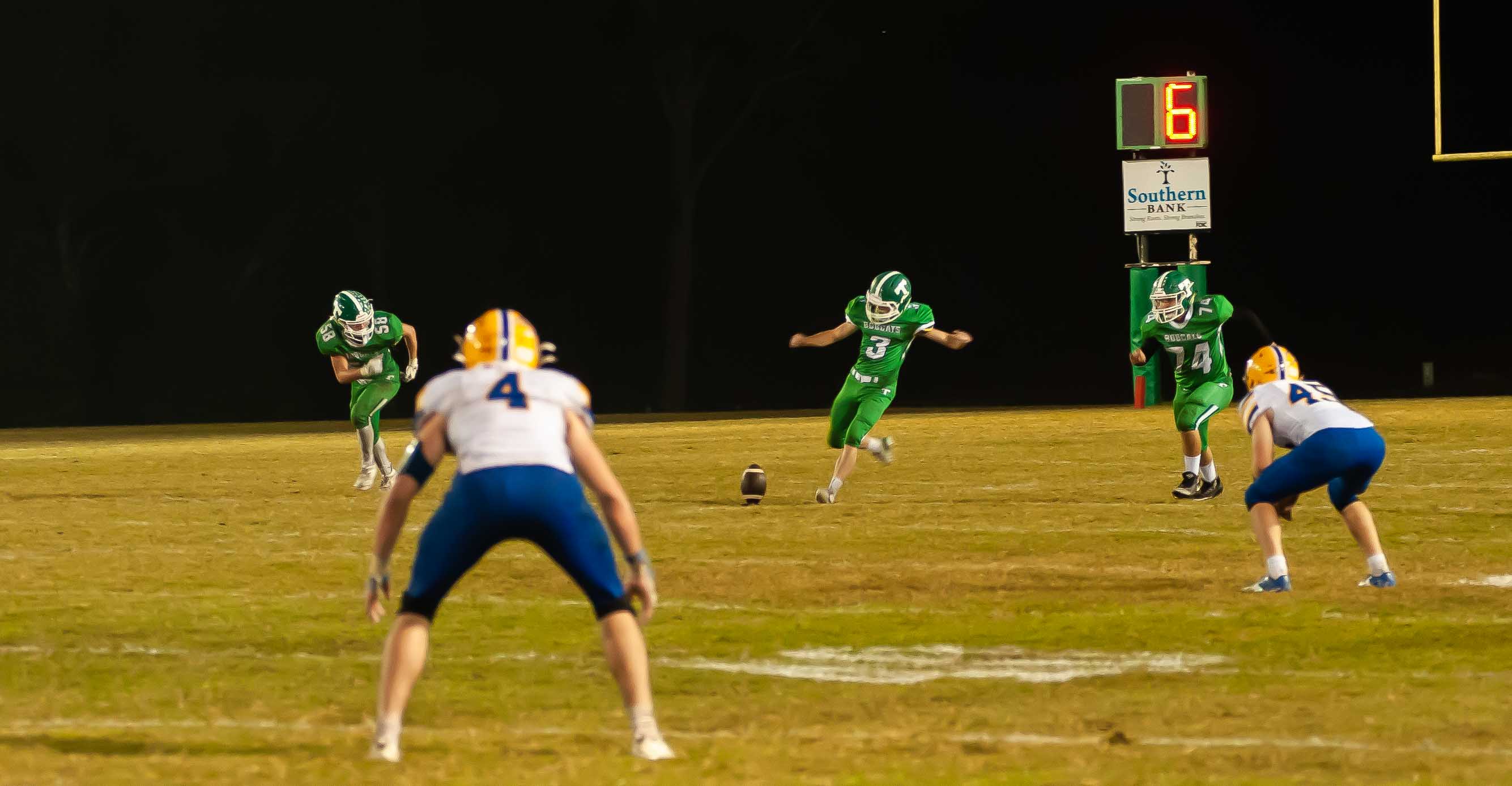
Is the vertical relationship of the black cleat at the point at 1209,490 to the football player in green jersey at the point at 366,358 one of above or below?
below

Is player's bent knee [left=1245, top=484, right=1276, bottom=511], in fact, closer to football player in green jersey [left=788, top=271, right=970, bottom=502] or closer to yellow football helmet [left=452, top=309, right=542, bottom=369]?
yellow football helmet [left=452, top=309, right=542, bottom=369]

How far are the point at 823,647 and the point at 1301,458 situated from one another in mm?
2661

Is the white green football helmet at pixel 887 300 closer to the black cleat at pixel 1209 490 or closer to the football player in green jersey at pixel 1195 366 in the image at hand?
the football player in green jersey at pixel 1195 366

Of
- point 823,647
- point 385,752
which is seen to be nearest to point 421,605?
point 385,752

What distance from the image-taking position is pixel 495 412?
638cm

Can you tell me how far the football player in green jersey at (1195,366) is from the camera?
1648 cm

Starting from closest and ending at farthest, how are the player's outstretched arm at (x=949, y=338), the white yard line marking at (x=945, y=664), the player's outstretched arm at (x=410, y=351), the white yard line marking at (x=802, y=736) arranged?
the white yard line marking at (x=802, y=736) → the white yard line marking at (x=945, y=664) → the player's outstretched arm at (x=949, y=338) → the player's outstretched arm at (x=410, y=351)

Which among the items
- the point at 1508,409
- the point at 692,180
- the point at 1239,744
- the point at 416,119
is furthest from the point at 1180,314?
the point at 416,119

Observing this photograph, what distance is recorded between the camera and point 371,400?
720 inches

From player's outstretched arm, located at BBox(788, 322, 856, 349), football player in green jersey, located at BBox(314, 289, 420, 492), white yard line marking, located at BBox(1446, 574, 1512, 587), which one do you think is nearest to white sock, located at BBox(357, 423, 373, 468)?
football player in green jersey, located at BBox(314, 289, 420, 492)

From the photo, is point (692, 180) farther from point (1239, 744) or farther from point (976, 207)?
point (1239, 744)

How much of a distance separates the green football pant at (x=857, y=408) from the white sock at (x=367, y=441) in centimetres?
422

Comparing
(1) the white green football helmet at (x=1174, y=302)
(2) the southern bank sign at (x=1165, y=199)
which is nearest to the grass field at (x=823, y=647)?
(1) the white green football helmet at (x=1174, y=302)

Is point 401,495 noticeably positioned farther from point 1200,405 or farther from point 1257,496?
point 1200,405
